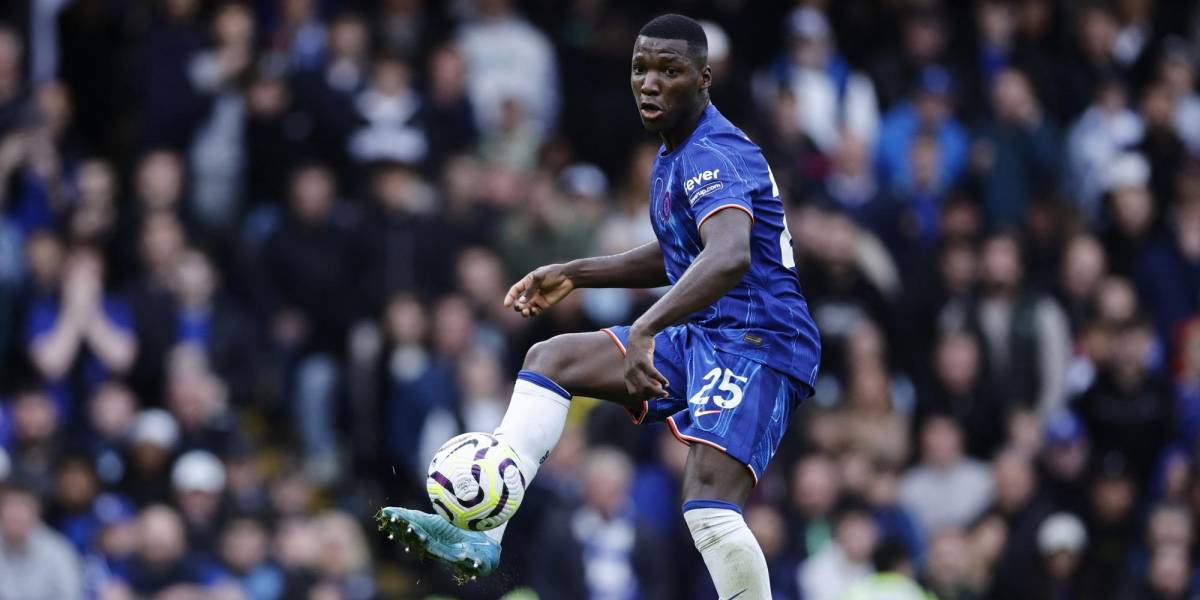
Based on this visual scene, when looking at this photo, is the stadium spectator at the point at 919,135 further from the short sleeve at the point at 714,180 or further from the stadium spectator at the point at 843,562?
the short sleeve at the point at 714,180

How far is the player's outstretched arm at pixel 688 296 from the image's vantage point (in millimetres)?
7504

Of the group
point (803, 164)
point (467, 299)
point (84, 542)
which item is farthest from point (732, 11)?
point (84, 542)

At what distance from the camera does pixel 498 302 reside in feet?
49.6

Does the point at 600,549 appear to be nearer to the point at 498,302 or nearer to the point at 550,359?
the point at 498,302

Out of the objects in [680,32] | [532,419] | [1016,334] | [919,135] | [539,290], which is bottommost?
[1016,334]

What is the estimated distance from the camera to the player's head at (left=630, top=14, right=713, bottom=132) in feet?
26.2

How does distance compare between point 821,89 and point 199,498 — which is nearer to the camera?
point 199,498

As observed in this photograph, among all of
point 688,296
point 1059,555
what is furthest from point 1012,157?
point 688,296

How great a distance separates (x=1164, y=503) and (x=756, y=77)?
5.74 meters

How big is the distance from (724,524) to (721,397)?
1.70 ft

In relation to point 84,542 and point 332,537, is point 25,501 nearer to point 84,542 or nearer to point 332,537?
point 84,542

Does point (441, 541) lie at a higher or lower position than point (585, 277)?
lower

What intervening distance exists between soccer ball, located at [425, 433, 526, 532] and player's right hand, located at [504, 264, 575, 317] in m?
0.76

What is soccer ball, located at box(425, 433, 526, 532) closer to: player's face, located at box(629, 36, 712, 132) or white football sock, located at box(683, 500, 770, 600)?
white football sock, located at box(683, 500, 770, 600)
